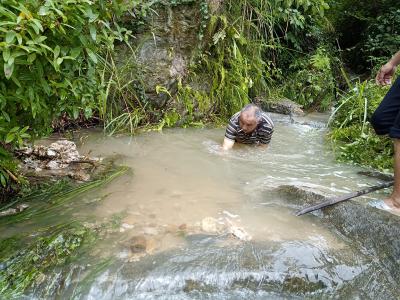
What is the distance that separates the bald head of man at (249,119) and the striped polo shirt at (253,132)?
0.23ft

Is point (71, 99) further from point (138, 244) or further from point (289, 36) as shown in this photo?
point (289, 36)

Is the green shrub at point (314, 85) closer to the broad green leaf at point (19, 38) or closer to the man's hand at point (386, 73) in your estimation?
the man's hand at point (386, 73)

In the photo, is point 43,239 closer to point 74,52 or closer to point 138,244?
point 138,244

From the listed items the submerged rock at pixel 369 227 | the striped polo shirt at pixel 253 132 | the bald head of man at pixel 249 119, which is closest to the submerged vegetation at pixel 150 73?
the striped polo shirt at pixel 253 132

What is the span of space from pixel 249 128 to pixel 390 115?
207 cm

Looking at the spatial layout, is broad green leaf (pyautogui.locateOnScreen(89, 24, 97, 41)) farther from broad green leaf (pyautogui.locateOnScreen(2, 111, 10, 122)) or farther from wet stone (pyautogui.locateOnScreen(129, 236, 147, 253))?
wet stone (pyautogui.locateOnScreen(129, 236, 147, 253))

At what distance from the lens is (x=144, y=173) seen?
404 centimetres

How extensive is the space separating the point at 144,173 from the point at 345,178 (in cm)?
201

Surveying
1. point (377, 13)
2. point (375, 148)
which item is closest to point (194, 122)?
point (375, 148)

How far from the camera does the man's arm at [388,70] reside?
3239 mm

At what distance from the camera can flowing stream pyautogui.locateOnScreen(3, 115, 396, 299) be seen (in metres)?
→ 2.43

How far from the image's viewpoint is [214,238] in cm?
283

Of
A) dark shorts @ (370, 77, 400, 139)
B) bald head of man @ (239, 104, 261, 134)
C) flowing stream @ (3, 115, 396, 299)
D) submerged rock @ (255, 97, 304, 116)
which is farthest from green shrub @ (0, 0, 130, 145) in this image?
submerged rock @ (255, 97, 304, 116)

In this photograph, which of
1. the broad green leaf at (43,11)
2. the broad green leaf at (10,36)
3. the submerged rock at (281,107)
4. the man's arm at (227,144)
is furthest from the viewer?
the submerged rock at (281,107)
